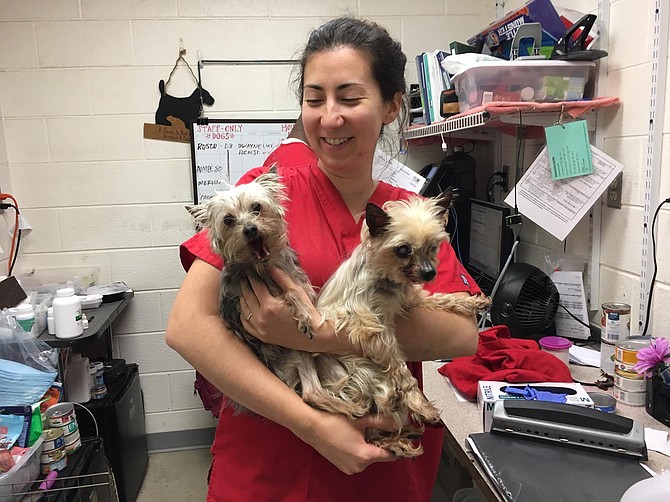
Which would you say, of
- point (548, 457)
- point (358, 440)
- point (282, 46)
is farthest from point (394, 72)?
point (282, 46)

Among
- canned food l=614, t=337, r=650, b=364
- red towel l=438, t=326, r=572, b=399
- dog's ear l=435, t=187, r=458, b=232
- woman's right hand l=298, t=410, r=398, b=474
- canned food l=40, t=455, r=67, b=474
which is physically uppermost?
dog's ear l=435, t=187, r=458, b=232

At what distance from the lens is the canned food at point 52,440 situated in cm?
198

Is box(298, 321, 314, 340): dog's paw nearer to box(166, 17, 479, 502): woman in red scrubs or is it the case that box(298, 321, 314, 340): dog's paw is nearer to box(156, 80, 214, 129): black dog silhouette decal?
box(166, 17, 479, 502): woman in red scrubs

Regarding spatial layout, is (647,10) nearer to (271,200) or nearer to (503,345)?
(503,345)

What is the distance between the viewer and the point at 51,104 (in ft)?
9.61

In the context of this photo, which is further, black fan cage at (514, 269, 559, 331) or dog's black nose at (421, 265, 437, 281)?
black fan cage at (514, 269, 559, 331)

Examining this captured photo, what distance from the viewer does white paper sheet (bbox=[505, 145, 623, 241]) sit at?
196 cm

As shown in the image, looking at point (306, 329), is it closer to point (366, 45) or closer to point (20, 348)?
point (366, 45)

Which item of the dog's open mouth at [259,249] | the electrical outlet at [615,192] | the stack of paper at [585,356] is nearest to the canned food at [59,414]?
the dog's open mouth at [259,249]

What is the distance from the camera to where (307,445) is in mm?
1184

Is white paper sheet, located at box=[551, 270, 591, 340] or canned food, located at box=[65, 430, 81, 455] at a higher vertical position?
white paper sheet, located at box=[551, 270, 591, 340]

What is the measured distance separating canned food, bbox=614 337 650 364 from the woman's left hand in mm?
1097

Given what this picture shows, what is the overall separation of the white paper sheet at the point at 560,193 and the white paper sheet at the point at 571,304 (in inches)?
9.8

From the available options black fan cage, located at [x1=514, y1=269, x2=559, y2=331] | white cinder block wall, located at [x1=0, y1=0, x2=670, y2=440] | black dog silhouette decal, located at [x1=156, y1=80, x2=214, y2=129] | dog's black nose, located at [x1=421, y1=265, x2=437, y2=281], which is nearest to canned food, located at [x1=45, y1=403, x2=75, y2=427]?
white cinder block wall, located at [x1=0, y1=0, x2=670, y2=440]
